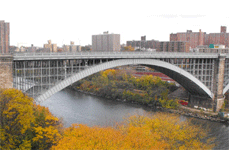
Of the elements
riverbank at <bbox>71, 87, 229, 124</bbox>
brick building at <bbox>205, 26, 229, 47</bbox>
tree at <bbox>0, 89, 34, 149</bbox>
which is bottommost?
riverbank at <bbox>71, 87, 229, 124</bbox>

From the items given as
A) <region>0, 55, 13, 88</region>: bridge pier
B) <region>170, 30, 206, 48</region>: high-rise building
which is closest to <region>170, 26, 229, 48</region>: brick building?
<region>170, 30, 206, 48</region>: high-rise building

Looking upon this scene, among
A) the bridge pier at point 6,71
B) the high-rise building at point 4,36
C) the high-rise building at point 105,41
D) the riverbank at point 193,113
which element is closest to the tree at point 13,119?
the bridge pier at point 6,71

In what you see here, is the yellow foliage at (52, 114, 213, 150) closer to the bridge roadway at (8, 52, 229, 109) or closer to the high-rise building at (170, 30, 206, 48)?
the bridge roadway at (8, 52, 229, 109)

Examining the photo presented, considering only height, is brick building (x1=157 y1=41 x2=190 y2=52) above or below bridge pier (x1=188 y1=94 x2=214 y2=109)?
above

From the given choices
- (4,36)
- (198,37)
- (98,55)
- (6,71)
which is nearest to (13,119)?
(6,71)

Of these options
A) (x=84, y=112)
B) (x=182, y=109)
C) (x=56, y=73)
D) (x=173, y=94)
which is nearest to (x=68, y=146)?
(x=56, y=73)

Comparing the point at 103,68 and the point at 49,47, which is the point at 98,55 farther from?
the point at 49,47
